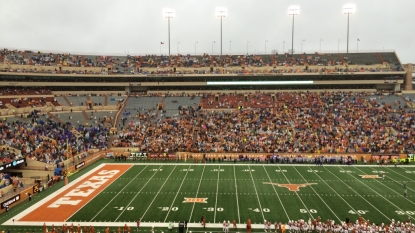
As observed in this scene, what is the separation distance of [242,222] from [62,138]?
26.1 m

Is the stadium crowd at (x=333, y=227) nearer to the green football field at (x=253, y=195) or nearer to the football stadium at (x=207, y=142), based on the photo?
the football stadium at (x=207, y=142)

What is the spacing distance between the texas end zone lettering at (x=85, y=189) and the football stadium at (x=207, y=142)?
16cm

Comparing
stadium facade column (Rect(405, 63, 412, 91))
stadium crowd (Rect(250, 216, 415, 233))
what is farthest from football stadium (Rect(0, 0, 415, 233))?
stadium facade column (Rect(405, 63, 412, 91))

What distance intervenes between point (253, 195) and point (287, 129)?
1990 cm

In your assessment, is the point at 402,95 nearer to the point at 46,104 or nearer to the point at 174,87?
the point at 174,87

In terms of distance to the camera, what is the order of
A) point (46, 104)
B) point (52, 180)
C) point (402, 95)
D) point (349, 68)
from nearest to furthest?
point (52, 180) → point (46, 104) → point (402, 95) → point (349, 68)

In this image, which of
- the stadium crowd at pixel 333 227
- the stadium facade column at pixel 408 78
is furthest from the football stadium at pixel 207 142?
the stadium facade column at pixel 408 78

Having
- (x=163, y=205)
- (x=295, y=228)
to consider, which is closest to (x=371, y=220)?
(x=295, y=228)

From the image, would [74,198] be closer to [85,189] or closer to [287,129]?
[85,189]

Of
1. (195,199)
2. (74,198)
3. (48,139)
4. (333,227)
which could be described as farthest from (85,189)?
(333,227)

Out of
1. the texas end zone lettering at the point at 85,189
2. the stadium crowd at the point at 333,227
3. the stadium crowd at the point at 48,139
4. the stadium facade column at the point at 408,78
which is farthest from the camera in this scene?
the stadium facade column at the point at 408,78

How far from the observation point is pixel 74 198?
23.0m

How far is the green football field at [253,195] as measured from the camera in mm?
19609

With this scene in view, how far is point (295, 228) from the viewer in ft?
56.5
